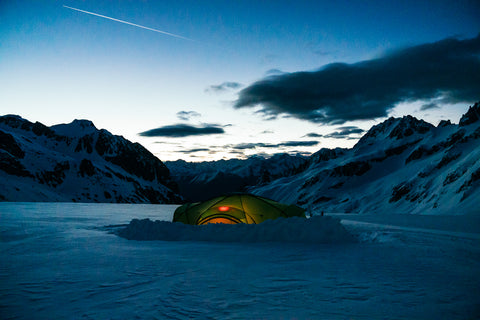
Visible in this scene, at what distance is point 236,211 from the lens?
1436cm

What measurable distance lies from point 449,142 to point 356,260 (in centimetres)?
18026

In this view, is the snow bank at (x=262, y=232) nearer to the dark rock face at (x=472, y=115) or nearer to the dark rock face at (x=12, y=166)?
the dark rock face at (x=472, y=115)

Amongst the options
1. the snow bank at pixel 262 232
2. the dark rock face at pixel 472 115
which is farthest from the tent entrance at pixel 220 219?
the dark rock face at pixel 472 115

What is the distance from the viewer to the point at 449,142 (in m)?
151

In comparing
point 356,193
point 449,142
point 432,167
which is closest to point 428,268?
point 432,167

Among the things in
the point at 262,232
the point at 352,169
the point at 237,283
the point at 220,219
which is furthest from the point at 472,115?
the point at 237,283

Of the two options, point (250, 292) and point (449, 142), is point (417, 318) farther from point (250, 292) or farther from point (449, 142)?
point (449, 142)

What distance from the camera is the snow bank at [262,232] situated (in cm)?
1122

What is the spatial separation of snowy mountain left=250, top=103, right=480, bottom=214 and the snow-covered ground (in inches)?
2292

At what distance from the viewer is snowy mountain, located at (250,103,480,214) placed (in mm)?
71500

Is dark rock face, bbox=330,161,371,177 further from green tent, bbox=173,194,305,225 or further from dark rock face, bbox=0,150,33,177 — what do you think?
dark rock face, bbox=0,150,33,177

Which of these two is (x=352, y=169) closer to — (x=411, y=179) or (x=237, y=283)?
(x=411, y=179)

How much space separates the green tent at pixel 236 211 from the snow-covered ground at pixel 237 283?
5253 millimetres

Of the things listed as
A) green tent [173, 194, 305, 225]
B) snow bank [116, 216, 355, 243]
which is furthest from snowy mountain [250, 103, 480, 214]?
snow bank [116, 216, 355, 243]
